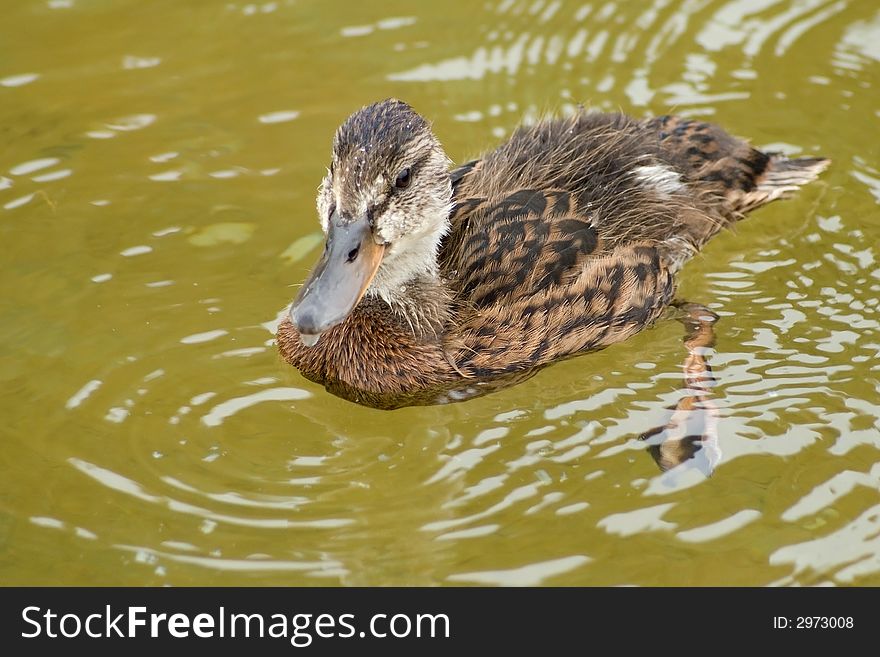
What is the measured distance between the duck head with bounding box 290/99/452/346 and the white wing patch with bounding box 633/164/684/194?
124cm

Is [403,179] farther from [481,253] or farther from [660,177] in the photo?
[660,177]

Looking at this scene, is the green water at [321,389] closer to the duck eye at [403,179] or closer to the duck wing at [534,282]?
the duck wing at [534,282]

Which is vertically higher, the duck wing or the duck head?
the duck head

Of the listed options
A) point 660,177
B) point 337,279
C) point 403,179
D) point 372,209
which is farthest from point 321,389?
point 660,177

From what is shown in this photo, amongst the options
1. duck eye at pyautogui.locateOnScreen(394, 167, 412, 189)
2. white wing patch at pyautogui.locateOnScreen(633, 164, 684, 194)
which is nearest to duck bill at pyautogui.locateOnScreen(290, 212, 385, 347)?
duck eye at pyautogui.locateOnScreen(394, 167, 412, 189)

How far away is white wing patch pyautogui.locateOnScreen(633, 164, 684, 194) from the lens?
7168 millimetres

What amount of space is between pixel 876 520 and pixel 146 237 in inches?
176

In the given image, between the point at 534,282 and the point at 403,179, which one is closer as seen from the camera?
the point at 403,179

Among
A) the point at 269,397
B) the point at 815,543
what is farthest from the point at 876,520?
the point at 269,397

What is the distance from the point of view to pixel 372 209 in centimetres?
623

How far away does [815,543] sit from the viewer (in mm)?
5586

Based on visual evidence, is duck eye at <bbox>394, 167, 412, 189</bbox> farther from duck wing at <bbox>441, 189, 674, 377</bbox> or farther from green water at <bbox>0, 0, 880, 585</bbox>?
green water at <bbox>0, 0, 880, 585</bbox>

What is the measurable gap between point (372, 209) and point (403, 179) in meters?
0.26

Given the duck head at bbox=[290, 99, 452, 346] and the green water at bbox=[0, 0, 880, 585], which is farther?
the duck head at bbox=[290, 99, 452, 346]
